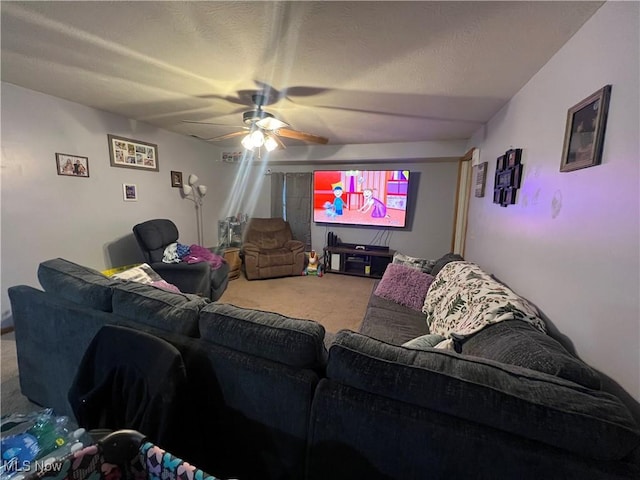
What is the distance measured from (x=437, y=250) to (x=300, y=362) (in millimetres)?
4169

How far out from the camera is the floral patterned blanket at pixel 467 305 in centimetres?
137

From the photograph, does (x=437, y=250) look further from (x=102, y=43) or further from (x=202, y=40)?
(x=102, y=43)

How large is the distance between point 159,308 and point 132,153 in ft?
9.95

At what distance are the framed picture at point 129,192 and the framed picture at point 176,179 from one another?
2.00 feet

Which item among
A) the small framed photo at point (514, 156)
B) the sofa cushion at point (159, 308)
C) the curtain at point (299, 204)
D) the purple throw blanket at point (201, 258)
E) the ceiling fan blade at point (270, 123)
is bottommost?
the purple throw blanket at point (201, 258)

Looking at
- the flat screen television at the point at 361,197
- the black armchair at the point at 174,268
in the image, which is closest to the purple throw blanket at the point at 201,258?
the black armchair at the point at 174,268

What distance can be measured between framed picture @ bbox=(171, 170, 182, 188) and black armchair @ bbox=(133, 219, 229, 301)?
2.65 feet

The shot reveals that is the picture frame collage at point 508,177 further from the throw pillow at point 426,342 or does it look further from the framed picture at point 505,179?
the throw pillow at point 426,342

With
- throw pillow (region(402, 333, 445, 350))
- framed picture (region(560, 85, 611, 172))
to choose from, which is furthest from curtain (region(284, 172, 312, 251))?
framed picture (region(560, 85, 611, 172))

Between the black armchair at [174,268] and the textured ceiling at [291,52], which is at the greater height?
the textured ceiling at [291,52]

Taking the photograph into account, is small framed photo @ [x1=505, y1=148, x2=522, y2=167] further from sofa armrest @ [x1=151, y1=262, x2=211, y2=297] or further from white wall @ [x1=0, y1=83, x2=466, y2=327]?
sofa armrest @ [x1=151, y1=262, x2=211, y2=297]

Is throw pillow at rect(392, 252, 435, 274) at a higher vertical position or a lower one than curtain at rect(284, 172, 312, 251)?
lower

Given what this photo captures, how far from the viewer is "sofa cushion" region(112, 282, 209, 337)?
1.22 metres

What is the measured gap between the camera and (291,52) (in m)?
1.66
